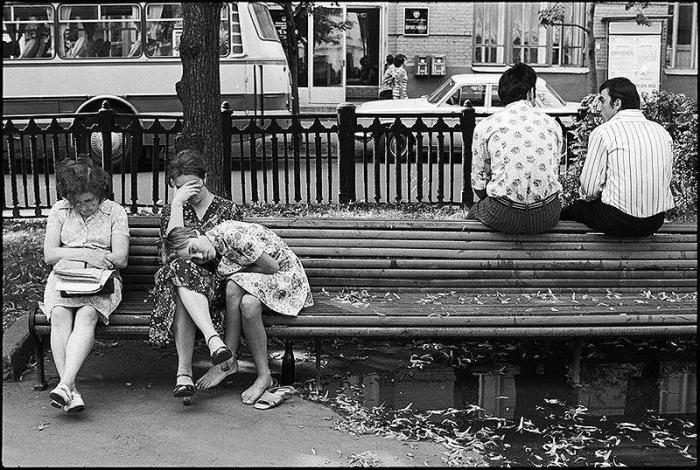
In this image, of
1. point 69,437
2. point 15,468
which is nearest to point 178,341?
point 69,437

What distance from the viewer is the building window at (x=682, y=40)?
25344 millimetres

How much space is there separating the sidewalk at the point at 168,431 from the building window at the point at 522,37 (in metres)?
20.0

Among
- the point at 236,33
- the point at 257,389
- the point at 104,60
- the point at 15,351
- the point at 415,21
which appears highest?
the point at 415,21

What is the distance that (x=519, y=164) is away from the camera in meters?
6.21

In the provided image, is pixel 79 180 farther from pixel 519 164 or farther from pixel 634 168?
pixel 634 168

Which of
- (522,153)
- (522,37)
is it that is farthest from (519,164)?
(522,37)

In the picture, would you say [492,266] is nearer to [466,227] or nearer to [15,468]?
[466,227]

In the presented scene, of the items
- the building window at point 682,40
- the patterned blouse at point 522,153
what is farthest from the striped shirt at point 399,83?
the patterned blouse at point 522,153

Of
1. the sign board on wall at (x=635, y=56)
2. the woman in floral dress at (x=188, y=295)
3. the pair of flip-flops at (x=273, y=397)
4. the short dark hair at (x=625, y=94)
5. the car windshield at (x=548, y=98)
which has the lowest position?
the pair of flip-flops at (x=273, y=397)

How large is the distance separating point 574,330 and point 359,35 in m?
19.8

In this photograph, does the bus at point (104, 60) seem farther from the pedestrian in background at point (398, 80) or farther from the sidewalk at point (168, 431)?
the sidewalk at point (168, 431)

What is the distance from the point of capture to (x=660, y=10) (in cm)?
2453

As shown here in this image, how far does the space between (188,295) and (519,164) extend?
2.24m

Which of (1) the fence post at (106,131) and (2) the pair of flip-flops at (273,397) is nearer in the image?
(2) the pair of flip-flops at (273,397)
